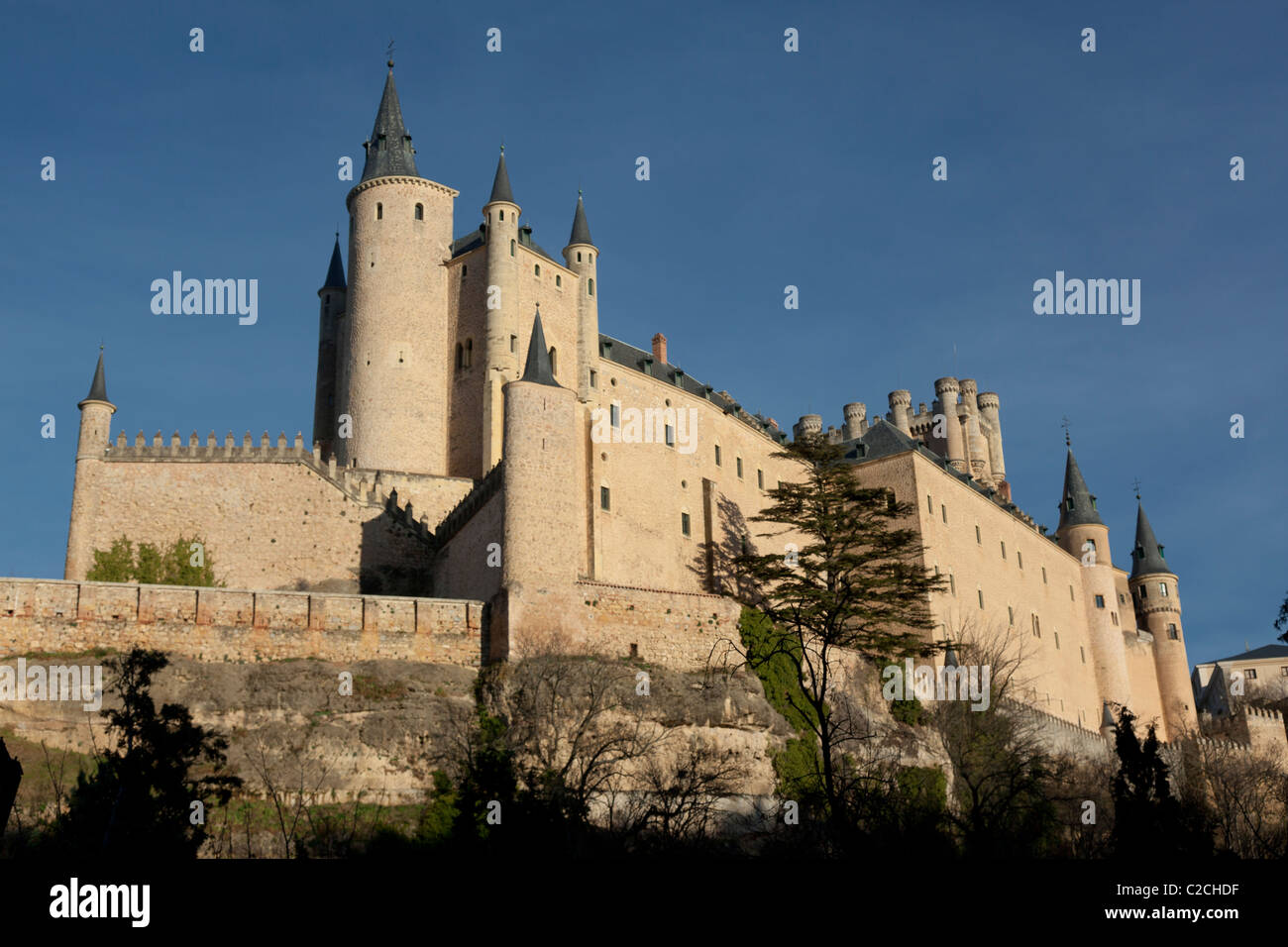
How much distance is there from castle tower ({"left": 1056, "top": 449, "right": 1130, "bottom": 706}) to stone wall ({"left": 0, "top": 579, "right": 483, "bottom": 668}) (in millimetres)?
44730

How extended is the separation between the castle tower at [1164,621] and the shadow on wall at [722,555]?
1275 inches

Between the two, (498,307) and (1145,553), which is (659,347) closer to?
(498,307)

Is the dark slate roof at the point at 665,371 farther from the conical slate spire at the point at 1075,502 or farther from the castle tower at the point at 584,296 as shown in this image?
the conical slate spire at the point at 1075,502

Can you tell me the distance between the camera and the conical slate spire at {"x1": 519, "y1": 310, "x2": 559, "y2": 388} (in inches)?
1558

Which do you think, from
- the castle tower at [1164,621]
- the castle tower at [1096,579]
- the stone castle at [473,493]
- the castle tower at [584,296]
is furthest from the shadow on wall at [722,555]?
the castle tower at [1164,621]

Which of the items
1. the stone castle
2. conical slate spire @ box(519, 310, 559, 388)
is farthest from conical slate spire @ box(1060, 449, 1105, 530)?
conical slate spire @ box(519, 310, 559, 388)

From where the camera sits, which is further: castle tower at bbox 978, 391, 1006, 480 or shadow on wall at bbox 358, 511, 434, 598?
castle tower at bbox 978, 391, 1006, 480

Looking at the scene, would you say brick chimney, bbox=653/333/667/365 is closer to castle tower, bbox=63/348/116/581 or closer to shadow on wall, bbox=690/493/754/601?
shadow on wall, bbox=690/493/754/601

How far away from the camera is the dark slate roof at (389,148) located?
53562mm

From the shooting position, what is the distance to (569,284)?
2060 inches

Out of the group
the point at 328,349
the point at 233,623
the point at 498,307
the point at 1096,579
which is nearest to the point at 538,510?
the point at 233,623

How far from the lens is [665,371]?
56.2 meters
